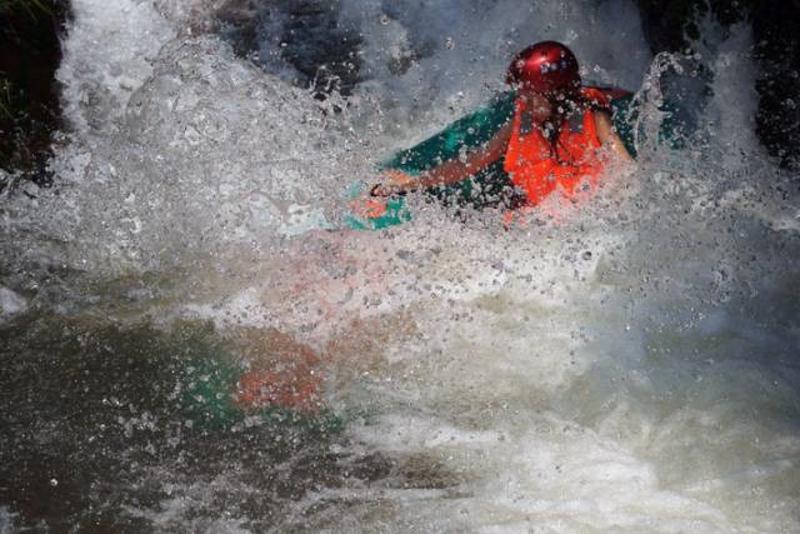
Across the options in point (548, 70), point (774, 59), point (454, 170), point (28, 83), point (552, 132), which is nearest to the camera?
point (548, 70)

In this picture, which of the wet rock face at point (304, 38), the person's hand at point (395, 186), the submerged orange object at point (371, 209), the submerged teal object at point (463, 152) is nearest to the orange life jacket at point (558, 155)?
the submerged teal object at point (463, 152)

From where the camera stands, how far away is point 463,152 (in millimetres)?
4000

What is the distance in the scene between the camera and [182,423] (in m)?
3.66

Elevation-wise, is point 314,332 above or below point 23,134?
below

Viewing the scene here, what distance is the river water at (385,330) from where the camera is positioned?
3404 mm

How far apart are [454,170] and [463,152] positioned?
0.13 m

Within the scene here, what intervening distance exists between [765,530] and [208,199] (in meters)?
2.83

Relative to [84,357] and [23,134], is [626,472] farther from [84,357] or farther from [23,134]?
[23,134]

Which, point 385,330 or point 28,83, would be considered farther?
point 28,83

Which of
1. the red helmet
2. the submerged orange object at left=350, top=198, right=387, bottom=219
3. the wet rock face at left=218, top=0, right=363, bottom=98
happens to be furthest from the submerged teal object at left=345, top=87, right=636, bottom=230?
the wet rock face at left=218, top=0, right=363, bottom=98

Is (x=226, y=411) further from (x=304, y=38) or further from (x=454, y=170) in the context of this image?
(x=304, y=38)

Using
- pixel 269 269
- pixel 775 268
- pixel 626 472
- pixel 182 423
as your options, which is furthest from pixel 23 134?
pixel 775 268

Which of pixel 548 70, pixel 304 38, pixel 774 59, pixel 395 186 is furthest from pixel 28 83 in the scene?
pixel 774 59

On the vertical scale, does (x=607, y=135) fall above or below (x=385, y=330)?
above
